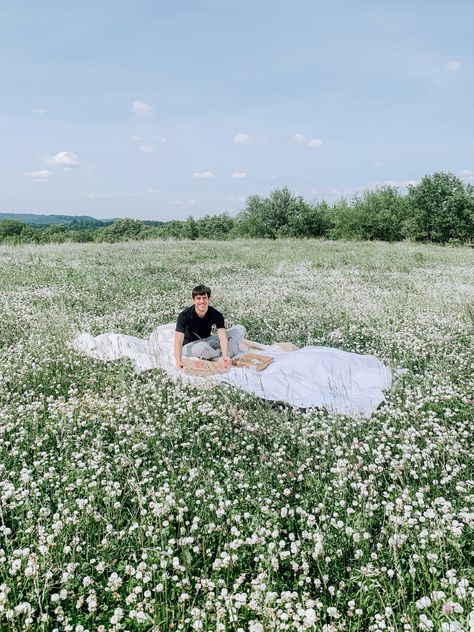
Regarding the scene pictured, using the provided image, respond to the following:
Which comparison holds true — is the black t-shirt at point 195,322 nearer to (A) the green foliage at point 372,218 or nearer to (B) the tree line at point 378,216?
(B) the tree line at point 378,216

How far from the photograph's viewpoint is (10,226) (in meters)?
111

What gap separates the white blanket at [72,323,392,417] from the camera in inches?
257

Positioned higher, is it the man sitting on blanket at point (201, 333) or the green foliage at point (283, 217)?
the green foliage at point (283, 217)

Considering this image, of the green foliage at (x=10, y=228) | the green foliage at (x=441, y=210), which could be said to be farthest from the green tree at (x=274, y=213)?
the green foliage at (x=10, y=228)

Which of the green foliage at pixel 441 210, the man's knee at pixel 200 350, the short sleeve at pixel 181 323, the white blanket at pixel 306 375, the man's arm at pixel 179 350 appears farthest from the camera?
the green foliage at pixel 441 210

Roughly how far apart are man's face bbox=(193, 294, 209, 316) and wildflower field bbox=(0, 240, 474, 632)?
1.45 meters

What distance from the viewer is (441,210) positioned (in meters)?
53.0

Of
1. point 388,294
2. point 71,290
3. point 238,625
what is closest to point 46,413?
point 238,625

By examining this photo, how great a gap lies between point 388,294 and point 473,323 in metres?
3.96

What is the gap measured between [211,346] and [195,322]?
61 cm

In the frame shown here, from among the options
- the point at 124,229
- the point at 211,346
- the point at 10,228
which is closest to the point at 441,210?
the point at 211,346

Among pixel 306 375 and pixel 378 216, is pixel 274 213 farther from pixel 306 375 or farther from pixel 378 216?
pixel 306 375

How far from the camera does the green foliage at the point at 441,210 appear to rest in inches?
2062

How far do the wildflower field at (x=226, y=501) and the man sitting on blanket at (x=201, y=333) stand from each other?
3.56 feet
